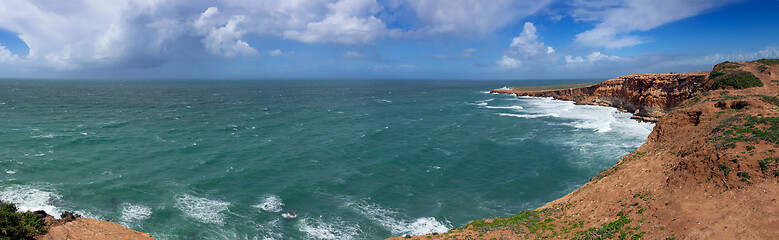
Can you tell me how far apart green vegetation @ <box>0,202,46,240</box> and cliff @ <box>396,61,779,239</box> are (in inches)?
858

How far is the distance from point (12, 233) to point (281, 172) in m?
28.3

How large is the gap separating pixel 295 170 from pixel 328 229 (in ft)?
54.2

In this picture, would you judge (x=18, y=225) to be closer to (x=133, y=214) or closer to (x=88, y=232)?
(x=88, y=232)

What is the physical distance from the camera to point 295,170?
4669cm

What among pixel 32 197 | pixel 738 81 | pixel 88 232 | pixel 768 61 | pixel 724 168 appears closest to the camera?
pixel 88 232

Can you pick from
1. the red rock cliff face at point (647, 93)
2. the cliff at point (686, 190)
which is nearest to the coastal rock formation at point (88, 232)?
the cliff at point (686, 190)

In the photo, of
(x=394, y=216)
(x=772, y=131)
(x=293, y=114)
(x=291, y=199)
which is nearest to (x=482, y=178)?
(x=394, y=216)

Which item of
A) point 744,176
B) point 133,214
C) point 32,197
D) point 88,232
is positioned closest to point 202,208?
point 133,214

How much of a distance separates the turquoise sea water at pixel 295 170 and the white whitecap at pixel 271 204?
20cm

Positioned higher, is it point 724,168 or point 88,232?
point 724,168

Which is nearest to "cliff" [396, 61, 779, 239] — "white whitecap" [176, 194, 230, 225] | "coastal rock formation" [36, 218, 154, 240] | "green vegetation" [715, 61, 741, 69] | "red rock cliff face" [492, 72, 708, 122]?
"coastal rock formation" [36, 218, 154, 240]

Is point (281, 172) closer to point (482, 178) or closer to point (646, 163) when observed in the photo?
point (482, 178)

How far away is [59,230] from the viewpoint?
20266mm

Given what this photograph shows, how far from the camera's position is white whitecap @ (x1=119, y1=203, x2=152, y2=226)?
31906 mm
